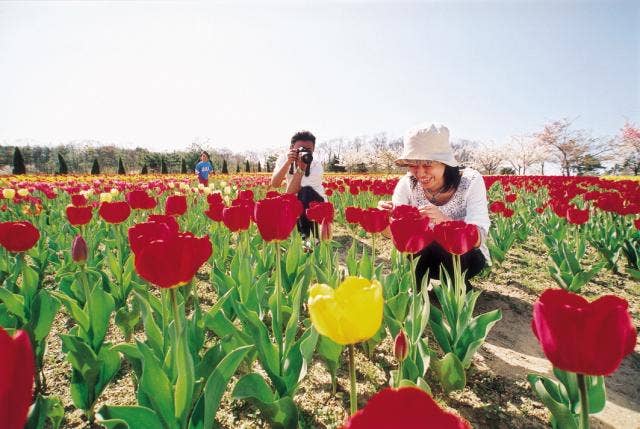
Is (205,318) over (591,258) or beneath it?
over

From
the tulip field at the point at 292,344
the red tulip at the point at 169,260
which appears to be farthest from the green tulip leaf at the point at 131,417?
the red tulip at the point at 169,260

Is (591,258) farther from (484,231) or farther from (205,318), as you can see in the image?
(205,318)

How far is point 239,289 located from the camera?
229 centimetres

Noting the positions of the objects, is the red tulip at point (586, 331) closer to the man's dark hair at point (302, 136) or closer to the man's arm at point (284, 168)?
the man's arm at point (284, 168)

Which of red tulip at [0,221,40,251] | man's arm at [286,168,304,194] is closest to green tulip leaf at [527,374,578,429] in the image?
red tulip at [0,221,40,251]

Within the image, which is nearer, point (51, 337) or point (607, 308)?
point (607, 308)

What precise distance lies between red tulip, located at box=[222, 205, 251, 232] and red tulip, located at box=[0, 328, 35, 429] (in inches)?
77.4

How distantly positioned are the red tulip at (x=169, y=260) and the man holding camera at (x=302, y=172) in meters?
3.38

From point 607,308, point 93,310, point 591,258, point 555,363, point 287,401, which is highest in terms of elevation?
point 607,308

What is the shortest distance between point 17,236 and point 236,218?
4.08ft

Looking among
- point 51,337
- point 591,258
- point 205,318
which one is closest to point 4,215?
point 51,337

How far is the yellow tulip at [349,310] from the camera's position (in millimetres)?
853

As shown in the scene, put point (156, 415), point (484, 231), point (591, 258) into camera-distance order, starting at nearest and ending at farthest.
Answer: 1. point (156, 415)
2. point (484, 231)
3. point (591, 258)

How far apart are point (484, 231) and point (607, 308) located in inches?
90.6
